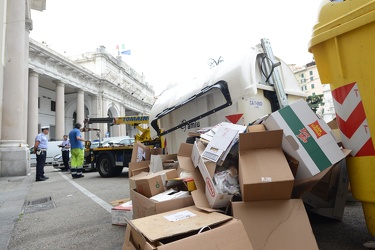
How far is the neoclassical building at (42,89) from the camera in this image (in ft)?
29.8

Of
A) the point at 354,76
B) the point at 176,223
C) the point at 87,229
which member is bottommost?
the point at 87,229

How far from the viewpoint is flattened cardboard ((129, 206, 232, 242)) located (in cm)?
142

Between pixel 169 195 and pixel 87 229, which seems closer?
pixel 169 195

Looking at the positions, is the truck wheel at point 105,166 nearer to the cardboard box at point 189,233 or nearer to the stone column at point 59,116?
the cardboard box at point 189,233

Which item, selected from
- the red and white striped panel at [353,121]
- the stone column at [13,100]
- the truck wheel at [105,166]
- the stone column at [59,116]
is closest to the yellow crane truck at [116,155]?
the truck wheel at [105,166]

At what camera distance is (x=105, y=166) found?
8.30m

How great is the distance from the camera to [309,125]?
1.99 meters

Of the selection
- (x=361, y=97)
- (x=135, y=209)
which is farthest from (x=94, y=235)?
(x=361, y=97)

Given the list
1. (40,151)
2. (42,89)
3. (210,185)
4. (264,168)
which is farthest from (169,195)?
(42,89)

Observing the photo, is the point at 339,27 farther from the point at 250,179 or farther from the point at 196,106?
the point at 196,106

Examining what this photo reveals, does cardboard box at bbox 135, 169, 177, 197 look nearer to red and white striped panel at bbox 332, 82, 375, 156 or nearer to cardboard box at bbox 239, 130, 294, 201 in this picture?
cardboard box at bbox 239, 130, 294, 201

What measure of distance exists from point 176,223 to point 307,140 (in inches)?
46.4

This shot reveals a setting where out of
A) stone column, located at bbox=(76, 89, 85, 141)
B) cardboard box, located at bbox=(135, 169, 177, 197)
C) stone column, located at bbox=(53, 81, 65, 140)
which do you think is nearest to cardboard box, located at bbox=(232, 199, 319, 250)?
cardboard box, located at bbox=(135, 169, 177, 197)

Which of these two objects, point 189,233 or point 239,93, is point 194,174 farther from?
point 239,93
